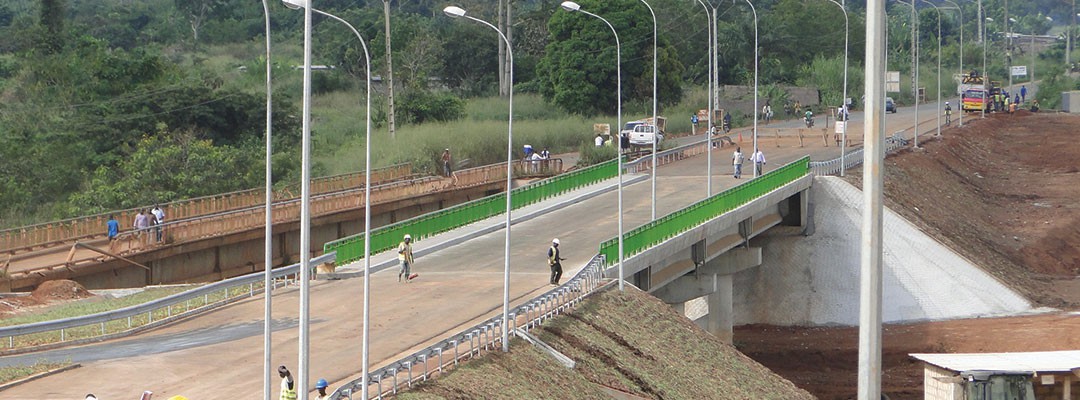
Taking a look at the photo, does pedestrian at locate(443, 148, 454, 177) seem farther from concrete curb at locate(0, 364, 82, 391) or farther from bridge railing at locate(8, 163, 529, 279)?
concrete curb at locate(0, 364, 82, 391)

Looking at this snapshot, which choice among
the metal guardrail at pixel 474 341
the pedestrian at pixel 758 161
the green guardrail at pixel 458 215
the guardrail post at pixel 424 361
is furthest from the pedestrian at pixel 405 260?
the pedestrian at pixel 758 161

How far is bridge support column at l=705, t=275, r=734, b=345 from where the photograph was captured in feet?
166

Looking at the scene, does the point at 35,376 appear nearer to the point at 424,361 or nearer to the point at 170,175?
the point at 424,361

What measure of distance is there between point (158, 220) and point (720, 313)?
18.5 metres

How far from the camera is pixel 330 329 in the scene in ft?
101

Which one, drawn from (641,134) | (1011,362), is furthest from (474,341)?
(641,134)

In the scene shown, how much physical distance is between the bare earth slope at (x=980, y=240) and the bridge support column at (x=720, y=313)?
1103mm

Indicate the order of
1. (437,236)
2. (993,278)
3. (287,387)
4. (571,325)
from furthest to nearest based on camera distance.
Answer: (993,278) < (437,236) < (571,325) < (287,387)

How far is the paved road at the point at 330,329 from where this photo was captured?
82.8ft

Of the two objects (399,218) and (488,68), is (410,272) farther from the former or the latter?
(488,68)

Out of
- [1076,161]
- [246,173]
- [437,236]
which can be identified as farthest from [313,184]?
[1076,161]

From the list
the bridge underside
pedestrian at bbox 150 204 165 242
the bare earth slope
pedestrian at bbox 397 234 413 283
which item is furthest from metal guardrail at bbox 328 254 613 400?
pedestrian at bbox 150 204 165 242

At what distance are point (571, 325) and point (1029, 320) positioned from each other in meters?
24.8

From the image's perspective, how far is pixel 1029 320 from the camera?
51219 millimetres
